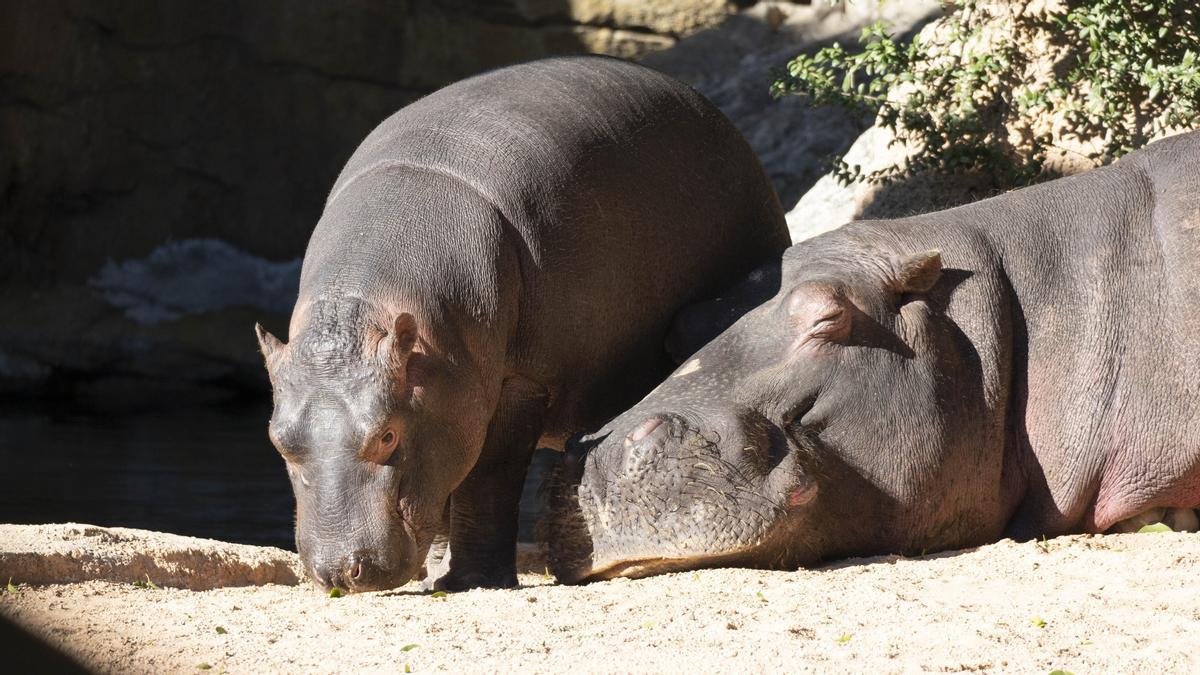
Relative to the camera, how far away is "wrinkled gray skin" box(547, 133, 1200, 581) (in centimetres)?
475

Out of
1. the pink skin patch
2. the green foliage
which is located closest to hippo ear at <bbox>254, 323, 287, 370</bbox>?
the pink skin patch

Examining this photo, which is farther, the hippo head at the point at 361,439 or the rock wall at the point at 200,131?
the rock wall at the point at 200,131

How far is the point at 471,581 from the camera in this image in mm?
5359

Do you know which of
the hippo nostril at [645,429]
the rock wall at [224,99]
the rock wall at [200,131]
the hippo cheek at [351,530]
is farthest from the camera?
the rock wall at [224,99]

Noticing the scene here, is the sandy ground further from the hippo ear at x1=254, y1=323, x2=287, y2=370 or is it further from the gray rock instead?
the gray rock

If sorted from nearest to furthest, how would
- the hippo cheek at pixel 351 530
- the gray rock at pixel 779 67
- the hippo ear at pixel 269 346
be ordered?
1. the hippo cheek at pixel 351 530
2. the hippo ear at pixel 269 346
3. the gray rock at pixel 779 67

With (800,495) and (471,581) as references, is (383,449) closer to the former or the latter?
(471,581)

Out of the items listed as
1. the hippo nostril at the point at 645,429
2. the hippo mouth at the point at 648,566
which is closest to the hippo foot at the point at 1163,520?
the hippo mouth at the point at 648,566

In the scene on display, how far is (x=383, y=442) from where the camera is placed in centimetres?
462

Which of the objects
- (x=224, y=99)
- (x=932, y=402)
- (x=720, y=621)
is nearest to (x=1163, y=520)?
(x=932, y=402)

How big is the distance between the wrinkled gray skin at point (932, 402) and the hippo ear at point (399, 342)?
27.3 inches

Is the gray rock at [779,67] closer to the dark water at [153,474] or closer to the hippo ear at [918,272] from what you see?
the dark water at [153,474]

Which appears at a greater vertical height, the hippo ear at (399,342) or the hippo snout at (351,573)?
the hippo ear at (399,342)

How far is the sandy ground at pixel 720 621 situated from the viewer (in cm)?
363
